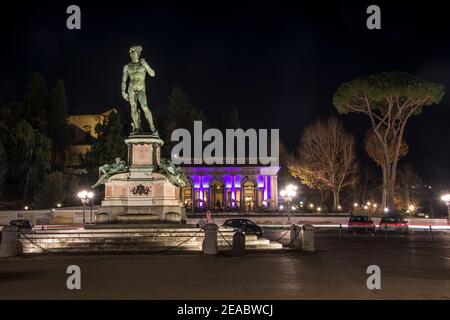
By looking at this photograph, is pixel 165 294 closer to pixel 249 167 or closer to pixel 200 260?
pixel 200 260

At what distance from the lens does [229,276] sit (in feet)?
47.3

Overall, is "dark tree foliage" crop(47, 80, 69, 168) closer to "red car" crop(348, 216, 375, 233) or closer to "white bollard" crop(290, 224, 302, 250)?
"red car" crop(348, 216, 375, 233)

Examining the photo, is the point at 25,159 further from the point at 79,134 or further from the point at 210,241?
the point at 210,241

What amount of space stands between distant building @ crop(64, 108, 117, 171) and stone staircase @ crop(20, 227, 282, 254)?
61.9m

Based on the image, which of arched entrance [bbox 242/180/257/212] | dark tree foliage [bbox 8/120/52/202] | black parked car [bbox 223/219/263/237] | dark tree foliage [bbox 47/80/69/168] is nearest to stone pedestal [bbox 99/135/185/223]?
black parked car [bbox 223/219/263/237]

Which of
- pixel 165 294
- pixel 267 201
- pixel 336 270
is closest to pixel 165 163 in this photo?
pixel 336 270

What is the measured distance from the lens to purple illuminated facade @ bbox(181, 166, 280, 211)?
262ft

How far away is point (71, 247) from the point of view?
69.3 ft

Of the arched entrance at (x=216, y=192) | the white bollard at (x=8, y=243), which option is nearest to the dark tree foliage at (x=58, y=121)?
the arched entrance at (x=216, y=192)

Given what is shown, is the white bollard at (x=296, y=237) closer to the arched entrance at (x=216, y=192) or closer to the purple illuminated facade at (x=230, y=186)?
the purple illuminated facade at (x=230, y=186)

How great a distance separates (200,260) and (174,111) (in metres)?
68.1

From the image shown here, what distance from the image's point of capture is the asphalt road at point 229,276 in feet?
38.1

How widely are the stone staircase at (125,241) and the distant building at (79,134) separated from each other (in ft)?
203

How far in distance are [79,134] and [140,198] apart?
74.0 metres
